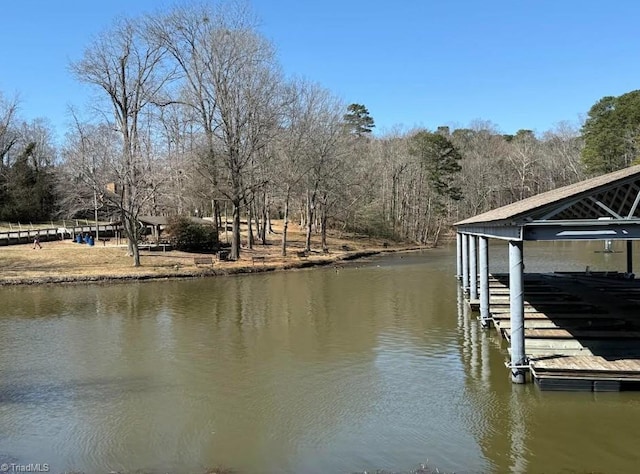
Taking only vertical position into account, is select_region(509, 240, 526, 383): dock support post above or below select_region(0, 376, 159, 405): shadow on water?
above

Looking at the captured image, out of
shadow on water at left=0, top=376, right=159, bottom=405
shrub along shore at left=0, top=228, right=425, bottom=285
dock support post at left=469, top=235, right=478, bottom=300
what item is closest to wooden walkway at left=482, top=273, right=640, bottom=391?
dock support post at left=469, top=235, right=478, bottom=300

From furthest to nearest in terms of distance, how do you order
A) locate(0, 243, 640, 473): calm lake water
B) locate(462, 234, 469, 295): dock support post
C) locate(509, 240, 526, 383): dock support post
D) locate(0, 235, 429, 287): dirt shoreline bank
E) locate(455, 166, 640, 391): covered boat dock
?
locate(0, 235, 429, 287): dirt shoreline bank, locate(462, 234, 469, 295): dock support post, locate(509, 240, 526, 383): dock support post, locate(455, 166, 640, 391): covered boat dock, locate(0, 243, 640, 473): calm lake water

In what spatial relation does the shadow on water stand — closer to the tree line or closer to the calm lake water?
the calm lake water

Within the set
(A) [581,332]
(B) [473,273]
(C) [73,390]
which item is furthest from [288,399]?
(B) [473,273]

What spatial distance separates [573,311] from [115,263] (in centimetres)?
2842

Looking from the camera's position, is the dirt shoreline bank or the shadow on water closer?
the shadow on water

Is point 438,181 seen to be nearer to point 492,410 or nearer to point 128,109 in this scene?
point 128,109

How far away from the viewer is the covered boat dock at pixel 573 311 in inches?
388

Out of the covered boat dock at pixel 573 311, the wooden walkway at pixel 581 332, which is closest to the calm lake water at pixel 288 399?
the wooden walkway at pixel 581 332

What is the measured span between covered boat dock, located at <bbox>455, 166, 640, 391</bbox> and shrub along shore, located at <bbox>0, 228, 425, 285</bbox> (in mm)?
21109

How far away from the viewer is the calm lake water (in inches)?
309

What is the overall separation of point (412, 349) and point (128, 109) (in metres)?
31.3

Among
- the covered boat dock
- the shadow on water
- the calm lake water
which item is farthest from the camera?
the shadow on water

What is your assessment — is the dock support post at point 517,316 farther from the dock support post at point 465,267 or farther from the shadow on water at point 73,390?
the dock support post at point 465,267
